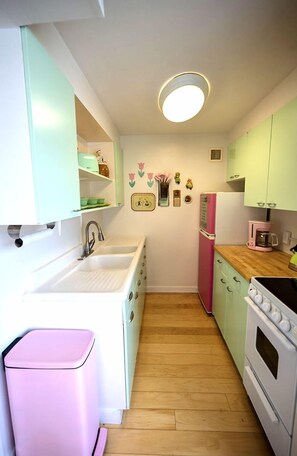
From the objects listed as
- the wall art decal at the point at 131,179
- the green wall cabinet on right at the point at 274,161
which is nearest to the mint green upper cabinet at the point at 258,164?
the green wall cabinet on right at the point at 274,161

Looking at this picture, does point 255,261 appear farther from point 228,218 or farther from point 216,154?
point 216,154

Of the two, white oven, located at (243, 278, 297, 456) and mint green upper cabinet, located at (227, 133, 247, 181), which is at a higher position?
mint green upper cabinet, located at (227, 133, 247, 181)

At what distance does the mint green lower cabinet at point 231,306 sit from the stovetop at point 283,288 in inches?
6.9

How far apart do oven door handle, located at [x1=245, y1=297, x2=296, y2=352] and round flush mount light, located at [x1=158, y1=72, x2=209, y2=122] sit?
5.27ft

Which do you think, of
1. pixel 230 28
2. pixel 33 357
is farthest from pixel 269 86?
pixel 33 357

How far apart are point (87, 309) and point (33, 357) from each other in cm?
32

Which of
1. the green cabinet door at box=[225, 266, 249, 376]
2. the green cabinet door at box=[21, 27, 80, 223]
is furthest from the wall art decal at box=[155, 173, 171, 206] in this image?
the green cabinet door at box=[21, 27, 80, 223]

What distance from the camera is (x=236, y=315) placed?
163 centimetres

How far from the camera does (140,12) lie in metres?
1.03

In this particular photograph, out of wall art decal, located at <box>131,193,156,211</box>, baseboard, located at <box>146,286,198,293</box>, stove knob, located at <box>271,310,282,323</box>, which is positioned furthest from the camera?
baseboard, located at <box>146,286,198,293</box>

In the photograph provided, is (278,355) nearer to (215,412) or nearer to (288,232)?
(215,412)

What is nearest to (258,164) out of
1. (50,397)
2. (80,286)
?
(80,286)

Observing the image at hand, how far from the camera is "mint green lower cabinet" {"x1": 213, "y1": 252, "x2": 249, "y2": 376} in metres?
1.52

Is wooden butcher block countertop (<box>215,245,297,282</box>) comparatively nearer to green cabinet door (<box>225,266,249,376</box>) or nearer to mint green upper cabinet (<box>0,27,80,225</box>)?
green cabinet door (<box>225,266,249,376</box>)
